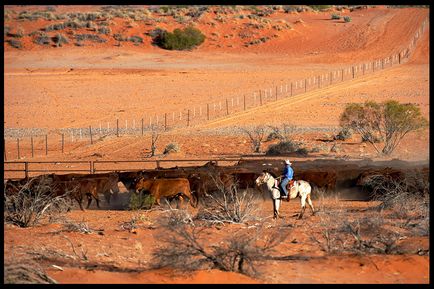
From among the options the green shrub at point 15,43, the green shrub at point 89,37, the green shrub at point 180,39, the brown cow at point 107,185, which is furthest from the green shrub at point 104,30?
the brown cow at point 107,185

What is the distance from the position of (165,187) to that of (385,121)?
47.5ft

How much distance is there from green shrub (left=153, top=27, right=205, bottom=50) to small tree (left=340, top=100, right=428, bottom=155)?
39.0 m

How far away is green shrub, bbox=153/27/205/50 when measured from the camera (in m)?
73.4

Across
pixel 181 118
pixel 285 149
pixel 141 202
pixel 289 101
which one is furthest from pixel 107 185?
pixel 289 101

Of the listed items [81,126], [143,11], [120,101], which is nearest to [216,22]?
[143,11]

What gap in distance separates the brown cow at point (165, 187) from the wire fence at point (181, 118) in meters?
13.7

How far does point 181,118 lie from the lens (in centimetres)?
4447

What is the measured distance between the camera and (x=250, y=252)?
13.4 meters

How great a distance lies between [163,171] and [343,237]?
8.48 m

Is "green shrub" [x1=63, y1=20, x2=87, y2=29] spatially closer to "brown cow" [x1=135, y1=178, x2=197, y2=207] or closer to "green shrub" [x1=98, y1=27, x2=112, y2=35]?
"green shrub" [x1=98, y1=27, x2=112, y2=35]

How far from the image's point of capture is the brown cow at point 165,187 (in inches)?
843

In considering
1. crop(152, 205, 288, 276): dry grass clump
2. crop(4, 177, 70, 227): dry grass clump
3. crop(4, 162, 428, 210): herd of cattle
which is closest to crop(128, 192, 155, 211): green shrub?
crop(4, 162, 428, 210): herd of cattle

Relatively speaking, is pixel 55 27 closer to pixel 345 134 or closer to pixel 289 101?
pixel 289 101

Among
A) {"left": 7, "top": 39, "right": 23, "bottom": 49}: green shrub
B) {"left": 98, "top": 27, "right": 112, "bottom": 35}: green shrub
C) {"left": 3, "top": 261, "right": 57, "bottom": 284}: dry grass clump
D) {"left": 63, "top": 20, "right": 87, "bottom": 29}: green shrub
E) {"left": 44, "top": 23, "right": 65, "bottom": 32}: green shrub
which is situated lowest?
{"left": 3, "top": 261, "right": 57, "bottom": 284}: dry grass clump
